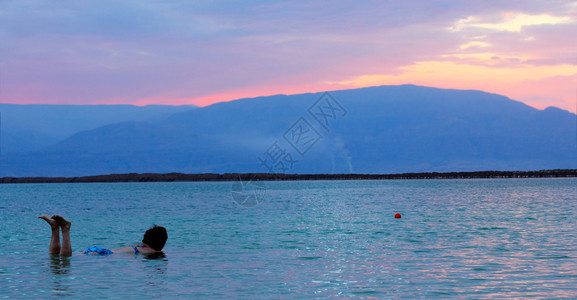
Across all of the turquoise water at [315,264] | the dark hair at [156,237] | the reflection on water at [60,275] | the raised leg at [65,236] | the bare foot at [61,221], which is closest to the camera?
the turquoise water at [315,264]

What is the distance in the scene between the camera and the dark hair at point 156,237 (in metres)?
30.3

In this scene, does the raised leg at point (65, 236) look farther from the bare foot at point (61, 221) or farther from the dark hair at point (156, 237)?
the dark hair at point (156, 237)

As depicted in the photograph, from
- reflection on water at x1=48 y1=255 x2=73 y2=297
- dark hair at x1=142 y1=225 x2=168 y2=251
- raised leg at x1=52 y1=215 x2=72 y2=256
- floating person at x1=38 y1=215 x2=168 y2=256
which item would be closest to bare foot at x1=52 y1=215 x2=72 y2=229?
raised leg at x1=52 y1=215 x2=72 y2=256

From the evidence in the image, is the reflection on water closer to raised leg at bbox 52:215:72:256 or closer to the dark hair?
raised leg at bbox 52:215:72:256

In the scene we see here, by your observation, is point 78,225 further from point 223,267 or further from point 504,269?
point 504,269

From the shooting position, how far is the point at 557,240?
115 feet

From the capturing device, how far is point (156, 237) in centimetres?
3031

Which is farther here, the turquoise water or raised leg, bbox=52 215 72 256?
raised leg, bbox=52 215 72 256

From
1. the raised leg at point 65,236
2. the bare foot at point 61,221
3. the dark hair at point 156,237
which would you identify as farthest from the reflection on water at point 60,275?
the dark hair at point 156,237

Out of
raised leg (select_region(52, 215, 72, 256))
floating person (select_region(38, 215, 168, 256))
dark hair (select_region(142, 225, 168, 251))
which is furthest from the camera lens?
dark hair (select_region(142, 225, 168, 251))

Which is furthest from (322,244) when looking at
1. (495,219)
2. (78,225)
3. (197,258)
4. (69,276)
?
(78,225)

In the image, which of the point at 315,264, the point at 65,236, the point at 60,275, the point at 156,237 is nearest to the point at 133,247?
the point at 156,237

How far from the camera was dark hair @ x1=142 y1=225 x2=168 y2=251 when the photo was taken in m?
30.3

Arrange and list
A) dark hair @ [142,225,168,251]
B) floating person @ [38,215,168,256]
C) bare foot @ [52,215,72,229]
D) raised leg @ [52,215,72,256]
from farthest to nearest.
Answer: dark hair @ [142,225,168,251] → floating person @ [38,215,168,256] → raised leg @ [52,215,72,256] → bare foot @ [52,215,72,229]
